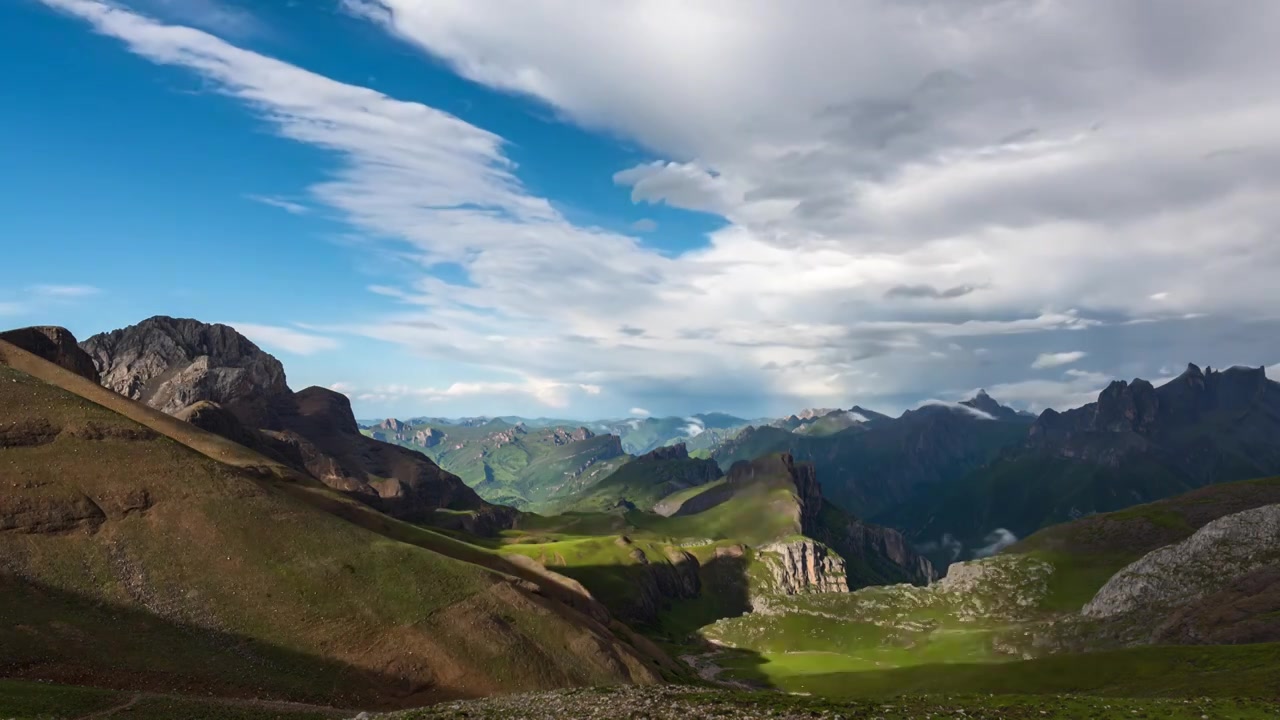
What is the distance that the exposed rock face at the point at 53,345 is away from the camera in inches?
6407

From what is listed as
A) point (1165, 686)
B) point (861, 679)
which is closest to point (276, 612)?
point (861, 679)

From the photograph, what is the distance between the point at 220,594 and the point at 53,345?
12717 centimetres

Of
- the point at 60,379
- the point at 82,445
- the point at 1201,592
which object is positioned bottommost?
the point at 1201,592

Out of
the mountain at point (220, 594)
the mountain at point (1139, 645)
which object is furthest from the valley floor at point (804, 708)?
the mountain at point (220, 594)

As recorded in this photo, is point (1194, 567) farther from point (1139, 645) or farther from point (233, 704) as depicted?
point (233, 704)

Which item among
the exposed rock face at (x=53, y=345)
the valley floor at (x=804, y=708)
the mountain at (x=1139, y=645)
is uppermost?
the exposed rock face at (x=53, y=345)

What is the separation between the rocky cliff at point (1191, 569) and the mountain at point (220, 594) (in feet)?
433

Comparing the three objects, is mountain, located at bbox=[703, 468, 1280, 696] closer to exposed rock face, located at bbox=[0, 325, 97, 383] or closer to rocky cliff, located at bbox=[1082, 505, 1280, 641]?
rocky cliff, located at bbox=[1082, 505, 1280, 641]

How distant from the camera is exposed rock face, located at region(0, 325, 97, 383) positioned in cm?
16275

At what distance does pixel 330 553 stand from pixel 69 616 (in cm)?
3386

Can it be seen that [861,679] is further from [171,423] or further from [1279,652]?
[171,423]

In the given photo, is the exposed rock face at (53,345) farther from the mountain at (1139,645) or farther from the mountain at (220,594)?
the mountain at (1139,645)

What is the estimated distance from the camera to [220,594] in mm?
95750

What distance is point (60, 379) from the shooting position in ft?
447
